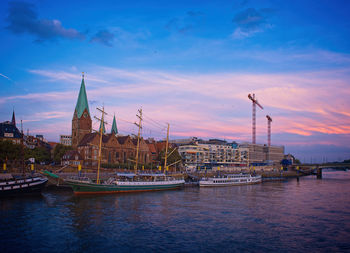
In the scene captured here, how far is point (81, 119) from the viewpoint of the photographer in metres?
147

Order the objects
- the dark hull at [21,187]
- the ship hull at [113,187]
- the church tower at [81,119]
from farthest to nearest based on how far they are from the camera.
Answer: the church tower at [81,119], the ship hull at [113,187], the dark hull at [21,187]

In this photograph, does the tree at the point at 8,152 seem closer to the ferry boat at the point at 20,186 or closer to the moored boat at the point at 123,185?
the ferry boat at the point at 20,186

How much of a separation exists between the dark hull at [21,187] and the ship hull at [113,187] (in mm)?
6030

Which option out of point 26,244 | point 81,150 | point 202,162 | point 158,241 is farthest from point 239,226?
point 202,162

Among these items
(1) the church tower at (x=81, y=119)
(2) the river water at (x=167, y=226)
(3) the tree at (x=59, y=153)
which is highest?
(1) the church tower at (x=81, y=119)

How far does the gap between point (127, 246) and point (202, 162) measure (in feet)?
512

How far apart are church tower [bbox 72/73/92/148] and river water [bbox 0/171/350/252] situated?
89.6m

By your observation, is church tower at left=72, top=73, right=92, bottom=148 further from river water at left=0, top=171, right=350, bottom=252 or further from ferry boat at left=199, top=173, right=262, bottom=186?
river water at left=0, top=171, right=350, bottom=252

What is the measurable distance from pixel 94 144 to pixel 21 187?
69.8 m

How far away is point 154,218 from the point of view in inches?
1763

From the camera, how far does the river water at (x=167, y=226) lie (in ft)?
106

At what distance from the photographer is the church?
129500 millimetres

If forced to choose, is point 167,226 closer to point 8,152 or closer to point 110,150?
point 8,152

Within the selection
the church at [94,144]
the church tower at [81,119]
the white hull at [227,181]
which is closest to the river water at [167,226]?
the white hull at [227,181]
